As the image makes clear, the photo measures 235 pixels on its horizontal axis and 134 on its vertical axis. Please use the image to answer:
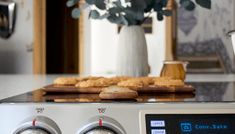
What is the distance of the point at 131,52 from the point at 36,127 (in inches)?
29.3

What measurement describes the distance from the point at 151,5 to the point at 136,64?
0.21 meters

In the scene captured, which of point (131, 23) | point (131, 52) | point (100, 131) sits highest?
point (131, 23)

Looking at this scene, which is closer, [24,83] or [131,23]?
[24,83]

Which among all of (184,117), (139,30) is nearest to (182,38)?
(139,30)

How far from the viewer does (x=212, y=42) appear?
Answer: 3766mm

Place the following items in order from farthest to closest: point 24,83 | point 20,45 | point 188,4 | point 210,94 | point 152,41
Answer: point 20,45 < point 152,41 < point 188,4 < point 24,83 < point 210,94

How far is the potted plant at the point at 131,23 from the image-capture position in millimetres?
1216

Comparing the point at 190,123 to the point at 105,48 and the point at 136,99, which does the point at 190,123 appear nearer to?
the point at 136,99

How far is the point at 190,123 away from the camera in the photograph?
56cm

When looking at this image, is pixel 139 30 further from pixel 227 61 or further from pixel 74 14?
pixel 227 61

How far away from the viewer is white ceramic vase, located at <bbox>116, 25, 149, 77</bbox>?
1246 millimetres

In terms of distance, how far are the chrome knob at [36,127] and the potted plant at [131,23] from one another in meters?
0.70

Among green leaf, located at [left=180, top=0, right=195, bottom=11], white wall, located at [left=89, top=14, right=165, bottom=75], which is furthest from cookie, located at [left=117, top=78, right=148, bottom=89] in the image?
white wall, located at [left=89, top=14, right=165, bottom=75]

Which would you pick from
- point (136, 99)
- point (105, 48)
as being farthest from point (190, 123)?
point (105, 48)
